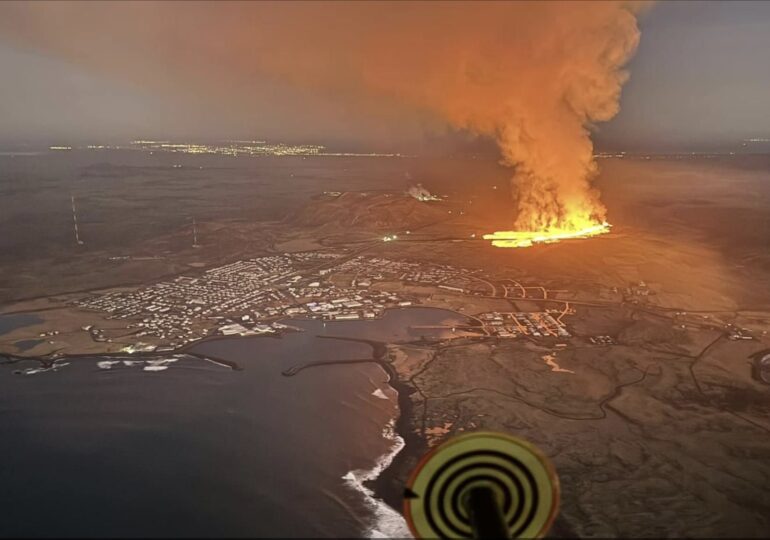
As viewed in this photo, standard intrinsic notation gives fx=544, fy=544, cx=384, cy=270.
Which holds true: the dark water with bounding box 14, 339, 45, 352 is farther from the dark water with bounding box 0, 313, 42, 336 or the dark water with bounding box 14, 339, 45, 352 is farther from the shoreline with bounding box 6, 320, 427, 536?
the dark water with bounding box 0, 313, 42, 336

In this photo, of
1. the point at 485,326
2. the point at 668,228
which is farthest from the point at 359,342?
the point at 668,228

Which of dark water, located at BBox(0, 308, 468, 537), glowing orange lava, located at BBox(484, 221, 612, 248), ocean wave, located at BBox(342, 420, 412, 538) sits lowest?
ocean wave, located at BBox(342, 420, 412, 538)

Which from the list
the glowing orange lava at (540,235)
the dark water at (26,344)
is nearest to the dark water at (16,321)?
the dark water at (26,344)

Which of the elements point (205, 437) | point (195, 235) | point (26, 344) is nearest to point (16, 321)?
point (26, 344)

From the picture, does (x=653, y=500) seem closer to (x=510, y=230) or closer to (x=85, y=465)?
(x=85, y=465)

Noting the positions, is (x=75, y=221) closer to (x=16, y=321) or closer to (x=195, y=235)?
(x=195, y=235)

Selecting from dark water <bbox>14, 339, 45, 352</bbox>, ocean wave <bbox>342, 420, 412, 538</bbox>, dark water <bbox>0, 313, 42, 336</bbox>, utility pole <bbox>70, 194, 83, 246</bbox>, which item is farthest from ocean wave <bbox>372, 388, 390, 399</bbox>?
utility pole <bbox>70, 194, 83, 246</bbox>

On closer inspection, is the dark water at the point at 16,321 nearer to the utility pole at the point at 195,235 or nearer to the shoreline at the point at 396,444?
the shoreline at the point at 396,444
